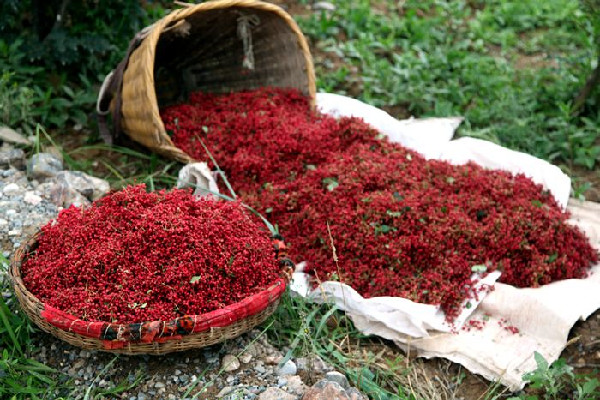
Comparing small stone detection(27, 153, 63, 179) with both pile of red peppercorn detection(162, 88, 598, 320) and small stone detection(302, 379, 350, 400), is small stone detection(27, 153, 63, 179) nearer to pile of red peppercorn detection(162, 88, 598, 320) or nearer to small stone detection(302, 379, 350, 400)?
pile of red peppercorn detection(162, 88, 598, 320)

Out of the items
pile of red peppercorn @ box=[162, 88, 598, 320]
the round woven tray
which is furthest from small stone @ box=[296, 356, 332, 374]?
pile of red peppercorn @ box=[162, 88, 598, 320]

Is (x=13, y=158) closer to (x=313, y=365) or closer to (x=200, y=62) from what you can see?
(x=200, y=62)

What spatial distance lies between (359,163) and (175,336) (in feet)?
5.42

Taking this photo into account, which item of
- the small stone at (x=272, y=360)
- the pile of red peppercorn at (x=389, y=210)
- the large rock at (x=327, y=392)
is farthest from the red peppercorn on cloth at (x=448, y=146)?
the large rock at (x=327, y=392)

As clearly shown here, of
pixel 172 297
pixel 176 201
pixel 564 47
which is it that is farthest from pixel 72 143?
pixel 564 47

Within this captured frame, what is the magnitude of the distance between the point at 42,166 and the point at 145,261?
1.55m

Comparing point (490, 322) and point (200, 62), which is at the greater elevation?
point (200, 62)

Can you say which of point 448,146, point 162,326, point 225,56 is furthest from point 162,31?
point 162,326

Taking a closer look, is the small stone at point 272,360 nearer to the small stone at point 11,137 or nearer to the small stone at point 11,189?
the small stone at point 11,189

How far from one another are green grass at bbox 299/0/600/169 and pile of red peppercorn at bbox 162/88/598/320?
0.97 meters

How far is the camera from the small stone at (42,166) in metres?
3.78

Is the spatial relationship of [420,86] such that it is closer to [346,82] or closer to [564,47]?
[346,82]

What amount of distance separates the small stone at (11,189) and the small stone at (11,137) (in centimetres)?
64

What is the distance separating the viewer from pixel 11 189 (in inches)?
140
